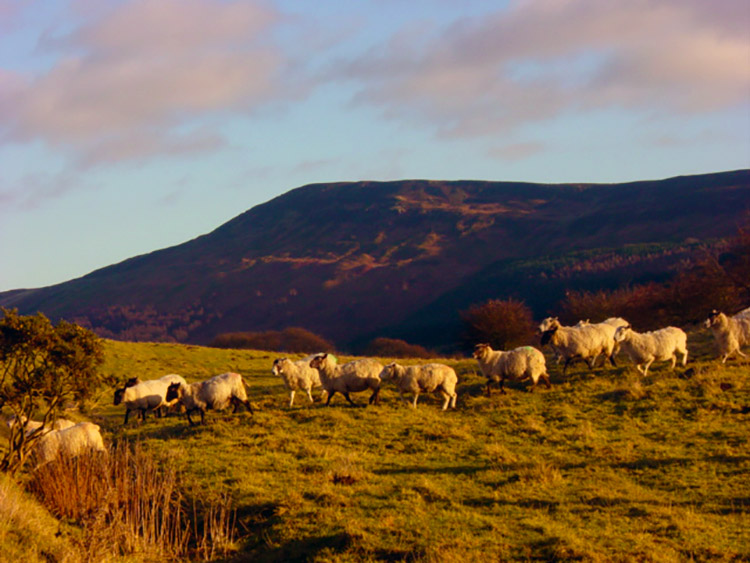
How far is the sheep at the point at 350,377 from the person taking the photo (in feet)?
74.4

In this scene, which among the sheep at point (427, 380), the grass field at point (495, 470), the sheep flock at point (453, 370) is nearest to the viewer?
Answer: the grass field at point (495, 470)

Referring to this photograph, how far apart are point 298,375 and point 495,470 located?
10.8 m

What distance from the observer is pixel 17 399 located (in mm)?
16844

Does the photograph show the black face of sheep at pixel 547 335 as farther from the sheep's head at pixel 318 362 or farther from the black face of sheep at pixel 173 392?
the black face of sheep at pixel 173 392

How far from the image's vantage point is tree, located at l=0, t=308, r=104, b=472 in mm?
16312

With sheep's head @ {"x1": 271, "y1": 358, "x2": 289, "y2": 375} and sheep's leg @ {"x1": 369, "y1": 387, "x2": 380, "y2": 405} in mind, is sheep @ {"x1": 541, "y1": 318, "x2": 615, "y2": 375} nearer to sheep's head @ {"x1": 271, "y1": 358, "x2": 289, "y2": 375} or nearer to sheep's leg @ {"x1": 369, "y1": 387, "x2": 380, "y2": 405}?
sheep's leg @ {"x1": 369, "y1": 387, "x2": 380, "y2": 405}

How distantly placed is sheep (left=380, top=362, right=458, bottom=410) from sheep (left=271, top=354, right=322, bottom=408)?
3382 mm

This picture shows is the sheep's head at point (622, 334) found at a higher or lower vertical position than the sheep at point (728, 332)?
higher

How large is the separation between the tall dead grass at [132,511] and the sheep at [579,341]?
13422 millimetres

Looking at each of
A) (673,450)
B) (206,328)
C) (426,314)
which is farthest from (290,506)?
(206,328)

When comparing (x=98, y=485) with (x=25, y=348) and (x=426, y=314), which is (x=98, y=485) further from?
(x=426, y=314)

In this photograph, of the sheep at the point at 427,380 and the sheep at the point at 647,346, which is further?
the sheep at the point at 647,346

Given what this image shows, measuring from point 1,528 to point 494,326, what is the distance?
171 feet

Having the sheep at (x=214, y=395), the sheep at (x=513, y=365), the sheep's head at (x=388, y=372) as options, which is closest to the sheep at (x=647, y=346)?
the sheep at (x=513, y=365)
